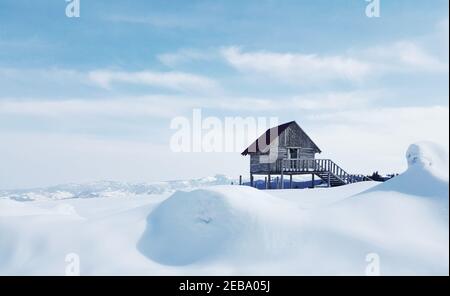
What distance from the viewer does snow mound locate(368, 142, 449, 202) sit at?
6.58 m

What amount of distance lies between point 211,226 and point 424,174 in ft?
14.1

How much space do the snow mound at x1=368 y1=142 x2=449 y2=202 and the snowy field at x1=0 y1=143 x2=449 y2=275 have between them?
0.7 inches

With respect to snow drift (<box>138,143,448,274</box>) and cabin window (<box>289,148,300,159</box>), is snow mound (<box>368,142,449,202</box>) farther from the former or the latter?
cabin window (<box>289,148,300,159</box>)

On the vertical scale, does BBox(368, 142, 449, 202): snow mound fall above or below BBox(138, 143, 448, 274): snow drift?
above

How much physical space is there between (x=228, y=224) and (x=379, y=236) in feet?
8.89

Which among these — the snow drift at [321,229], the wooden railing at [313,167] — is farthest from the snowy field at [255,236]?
the wooden railing at [313,167]

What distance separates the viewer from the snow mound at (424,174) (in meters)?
6.58

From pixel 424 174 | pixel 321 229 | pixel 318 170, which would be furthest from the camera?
pixel 318 170

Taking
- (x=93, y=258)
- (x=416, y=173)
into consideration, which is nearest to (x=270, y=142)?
(x=416, y=173)

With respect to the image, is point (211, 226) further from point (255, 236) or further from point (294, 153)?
point (294, 153)

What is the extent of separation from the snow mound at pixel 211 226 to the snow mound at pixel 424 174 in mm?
2368

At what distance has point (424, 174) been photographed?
6.98 metres

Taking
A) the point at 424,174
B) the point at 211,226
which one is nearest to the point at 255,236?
the point at 211,226

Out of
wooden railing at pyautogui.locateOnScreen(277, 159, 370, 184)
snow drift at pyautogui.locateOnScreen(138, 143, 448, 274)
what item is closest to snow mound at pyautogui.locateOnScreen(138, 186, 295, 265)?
snow drift at pyautogui.locateOnScreen(138, 143, 448, 274)
